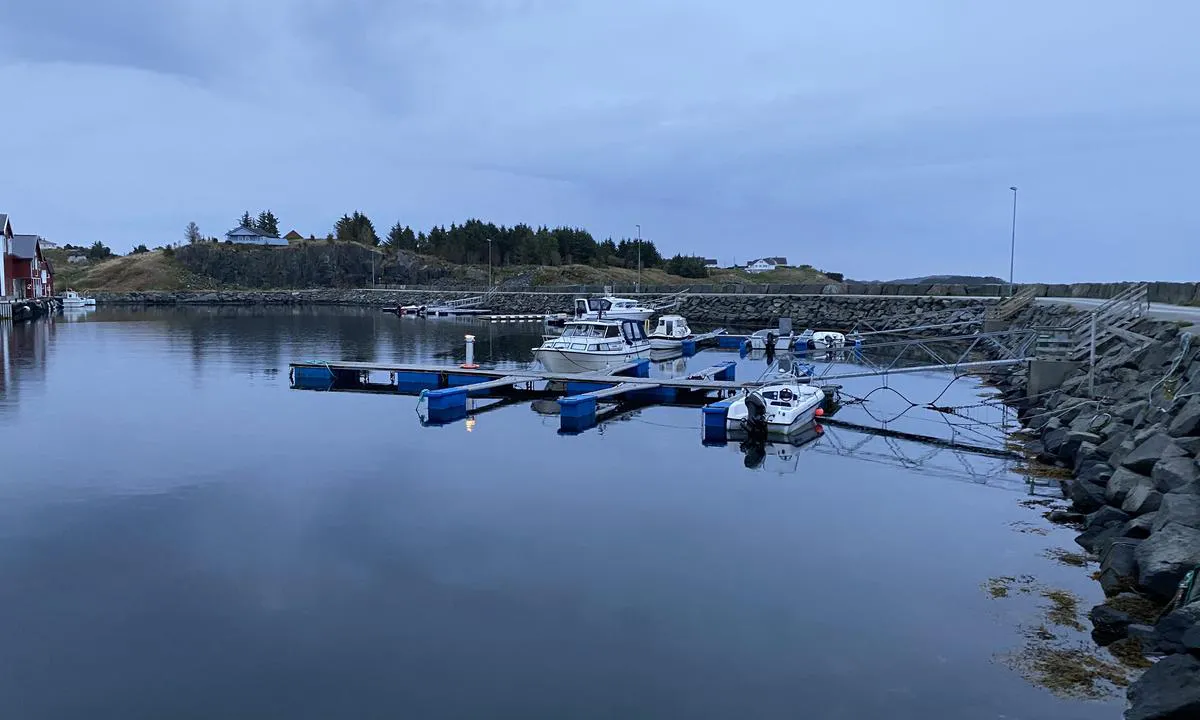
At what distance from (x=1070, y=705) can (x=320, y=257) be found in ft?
475

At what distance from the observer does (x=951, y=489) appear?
67.1 ft

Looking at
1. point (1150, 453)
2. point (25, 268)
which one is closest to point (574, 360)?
point (1150, 453)

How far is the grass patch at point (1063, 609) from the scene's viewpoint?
1232 centimetres

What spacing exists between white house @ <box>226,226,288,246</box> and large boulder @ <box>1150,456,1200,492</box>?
148 m

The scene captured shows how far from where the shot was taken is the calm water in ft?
34.9

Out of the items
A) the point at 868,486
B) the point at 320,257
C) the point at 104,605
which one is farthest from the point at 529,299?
the point at 104,605

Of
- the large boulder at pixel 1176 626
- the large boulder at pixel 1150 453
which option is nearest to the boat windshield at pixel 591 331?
the large boulder at pixel 1150 453

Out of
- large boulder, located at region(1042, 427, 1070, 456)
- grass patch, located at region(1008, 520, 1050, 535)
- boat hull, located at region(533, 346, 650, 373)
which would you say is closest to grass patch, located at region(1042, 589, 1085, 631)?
grass patch, located at region(1008, 520, 1050, 535)

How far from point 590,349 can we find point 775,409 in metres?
13.5

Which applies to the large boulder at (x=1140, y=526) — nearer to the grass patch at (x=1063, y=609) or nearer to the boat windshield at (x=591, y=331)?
the grass patch at (x=1063, y=609)

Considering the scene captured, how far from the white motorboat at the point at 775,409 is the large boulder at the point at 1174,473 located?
11423 mm

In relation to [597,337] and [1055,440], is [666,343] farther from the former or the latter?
[1055,440]

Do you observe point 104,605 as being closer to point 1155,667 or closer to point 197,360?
point 1155,667

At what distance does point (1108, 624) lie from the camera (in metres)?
11.9
